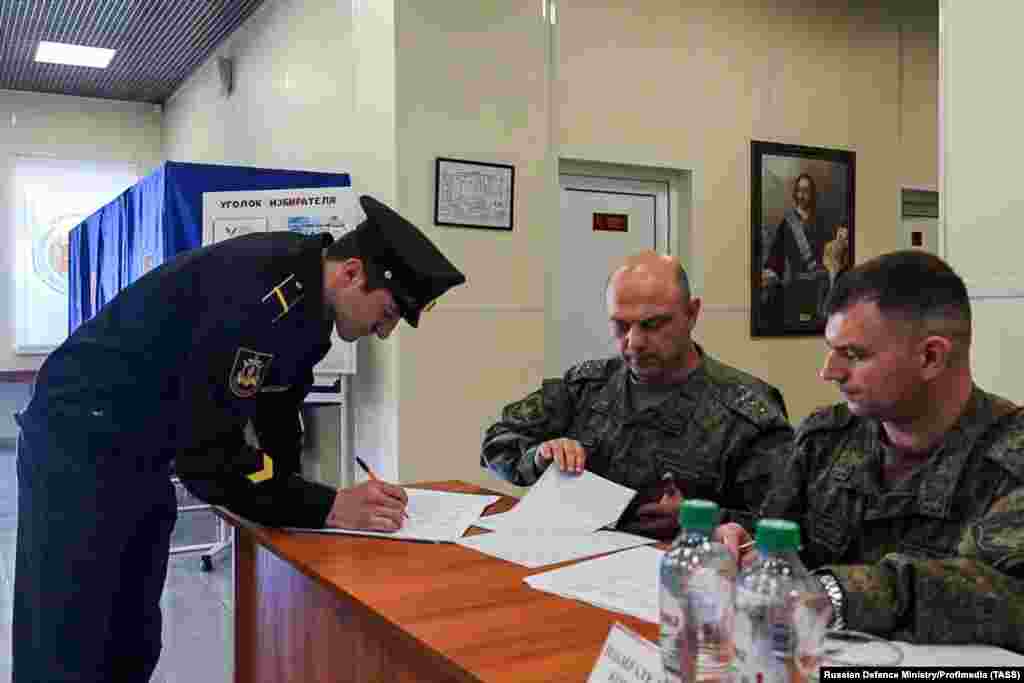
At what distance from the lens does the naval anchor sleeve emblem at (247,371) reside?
1520 mm

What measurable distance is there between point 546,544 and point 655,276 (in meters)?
0.68

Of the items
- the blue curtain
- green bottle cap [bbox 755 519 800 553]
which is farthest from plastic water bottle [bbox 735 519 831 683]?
the blue curtain

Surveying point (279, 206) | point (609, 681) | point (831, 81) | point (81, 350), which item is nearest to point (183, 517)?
point (279, 206)

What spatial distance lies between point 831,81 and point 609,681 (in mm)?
4556

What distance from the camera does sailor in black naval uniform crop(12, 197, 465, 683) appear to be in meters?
1.55

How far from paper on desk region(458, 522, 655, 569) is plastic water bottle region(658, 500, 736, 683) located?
640mm

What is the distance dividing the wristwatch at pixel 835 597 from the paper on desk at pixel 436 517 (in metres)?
0.77

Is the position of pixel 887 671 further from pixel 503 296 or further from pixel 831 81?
pixel 831 81

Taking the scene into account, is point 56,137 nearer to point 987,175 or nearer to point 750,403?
point 750,403

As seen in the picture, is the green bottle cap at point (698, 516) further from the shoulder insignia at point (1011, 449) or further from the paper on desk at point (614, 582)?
the shoulder insignia at point (1011, 449)

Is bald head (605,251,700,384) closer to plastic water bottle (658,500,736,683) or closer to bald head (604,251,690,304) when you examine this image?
bald head (604,251,690,304)

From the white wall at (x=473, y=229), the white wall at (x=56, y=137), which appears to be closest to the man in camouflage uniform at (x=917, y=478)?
the white wall at (x=473, y=229)

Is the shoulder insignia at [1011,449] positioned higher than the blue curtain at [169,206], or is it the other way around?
the blue curtain at [169,206]

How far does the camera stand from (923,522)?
131 centimetres
